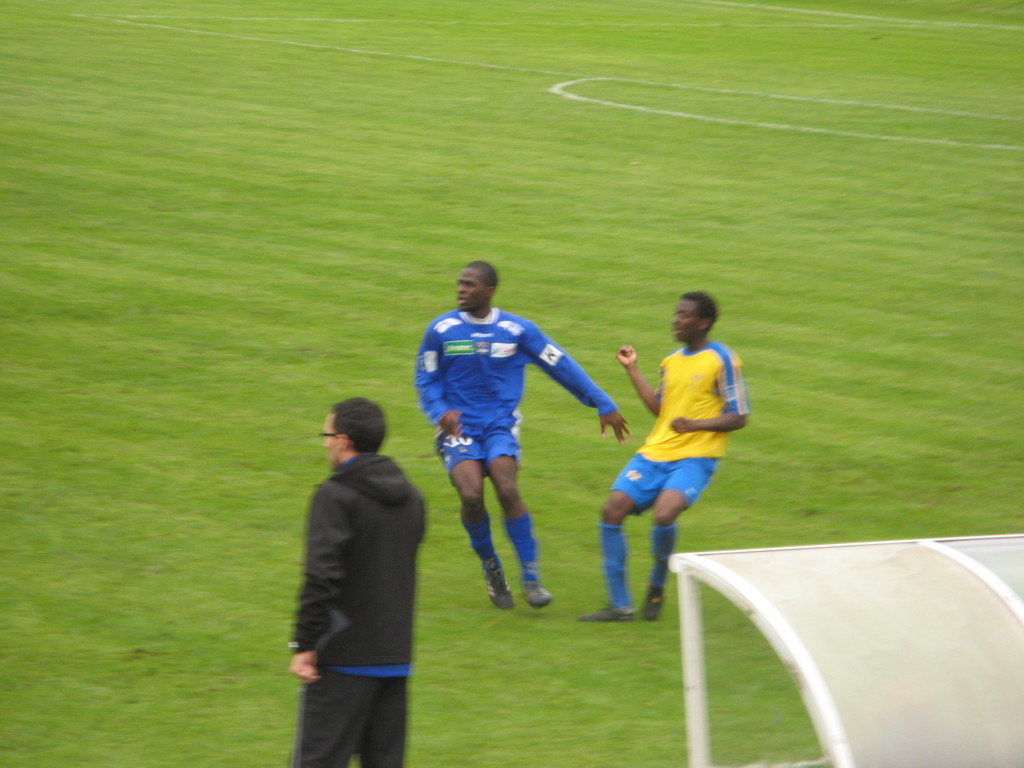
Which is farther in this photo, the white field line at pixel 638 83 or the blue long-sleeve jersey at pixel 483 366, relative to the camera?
the white field line at pixel 638 83

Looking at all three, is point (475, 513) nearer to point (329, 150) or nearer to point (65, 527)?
point (65, 527)

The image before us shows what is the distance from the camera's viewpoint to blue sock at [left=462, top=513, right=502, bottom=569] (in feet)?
28.5

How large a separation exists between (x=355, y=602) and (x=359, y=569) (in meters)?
0.13

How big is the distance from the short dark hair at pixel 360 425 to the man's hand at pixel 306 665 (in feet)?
2.77

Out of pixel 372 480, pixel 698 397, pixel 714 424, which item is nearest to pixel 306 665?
pixel 372 480

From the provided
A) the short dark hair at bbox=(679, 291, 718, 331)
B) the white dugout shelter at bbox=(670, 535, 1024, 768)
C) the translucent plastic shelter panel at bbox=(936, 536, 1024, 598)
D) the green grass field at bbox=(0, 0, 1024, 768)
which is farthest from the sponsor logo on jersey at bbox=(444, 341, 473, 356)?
the translucent plastic shelter panel at bbox=(936, 536, 1024, 598)

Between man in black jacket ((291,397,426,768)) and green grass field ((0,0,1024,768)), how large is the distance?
1.37 metres

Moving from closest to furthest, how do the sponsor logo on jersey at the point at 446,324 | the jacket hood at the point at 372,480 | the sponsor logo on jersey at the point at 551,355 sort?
the jacket hood at the point at 372,480 → the sponsor logo on jersey at the point at 446,324 → the sponsor logo on jersey at the point at 551,355

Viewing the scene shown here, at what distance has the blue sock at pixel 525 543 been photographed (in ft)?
28.7

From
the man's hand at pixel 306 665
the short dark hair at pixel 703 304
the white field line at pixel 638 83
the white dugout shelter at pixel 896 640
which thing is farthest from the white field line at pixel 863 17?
the man's hand at pixel 306 665

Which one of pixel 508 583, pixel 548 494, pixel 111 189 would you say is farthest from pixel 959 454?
pixel 111 189

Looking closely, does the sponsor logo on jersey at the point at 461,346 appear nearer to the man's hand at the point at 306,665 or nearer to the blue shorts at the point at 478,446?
the blue shorts at the point at 478,446

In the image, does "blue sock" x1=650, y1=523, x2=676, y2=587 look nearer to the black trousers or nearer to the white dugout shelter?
the white dugout shelter

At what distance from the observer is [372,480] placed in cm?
541
